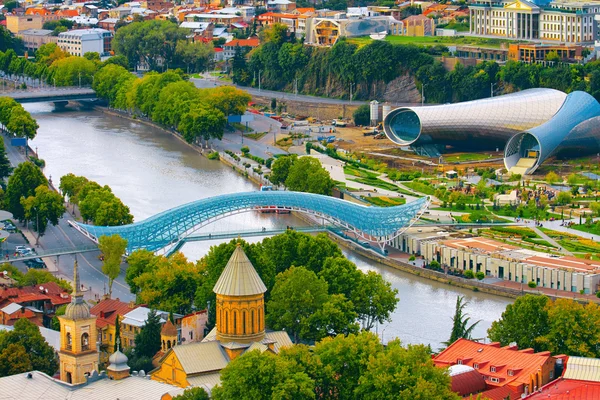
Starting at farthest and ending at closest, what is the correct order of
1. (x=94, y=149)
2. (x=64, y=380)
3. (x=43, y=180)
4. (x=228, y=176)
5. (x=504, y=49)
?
(x=504, y=49), (x=94, y=149), (x=228, y=176), (x=43, y=180), (x=64, y=380)

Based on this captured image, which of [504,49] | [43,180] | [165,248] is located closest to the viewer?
[165,248]

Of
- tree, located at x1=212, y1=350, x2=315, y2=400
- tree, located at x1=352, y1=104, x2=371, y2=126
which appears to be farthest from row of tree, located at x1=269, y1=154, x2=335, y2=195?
tree, located at x1=212, y1=350, x2=315, y2=400

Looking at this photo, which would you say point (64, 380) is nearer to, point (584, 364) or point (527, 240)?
point (584, 364)

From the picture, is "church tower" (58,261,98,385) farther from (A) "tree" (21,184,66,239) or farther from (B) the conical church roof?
(A) "tree" (21,184,66,239)

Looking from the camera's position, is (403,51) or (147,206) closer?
(147,206)

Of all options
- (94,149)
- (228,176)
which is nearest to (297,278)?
(228,176)
